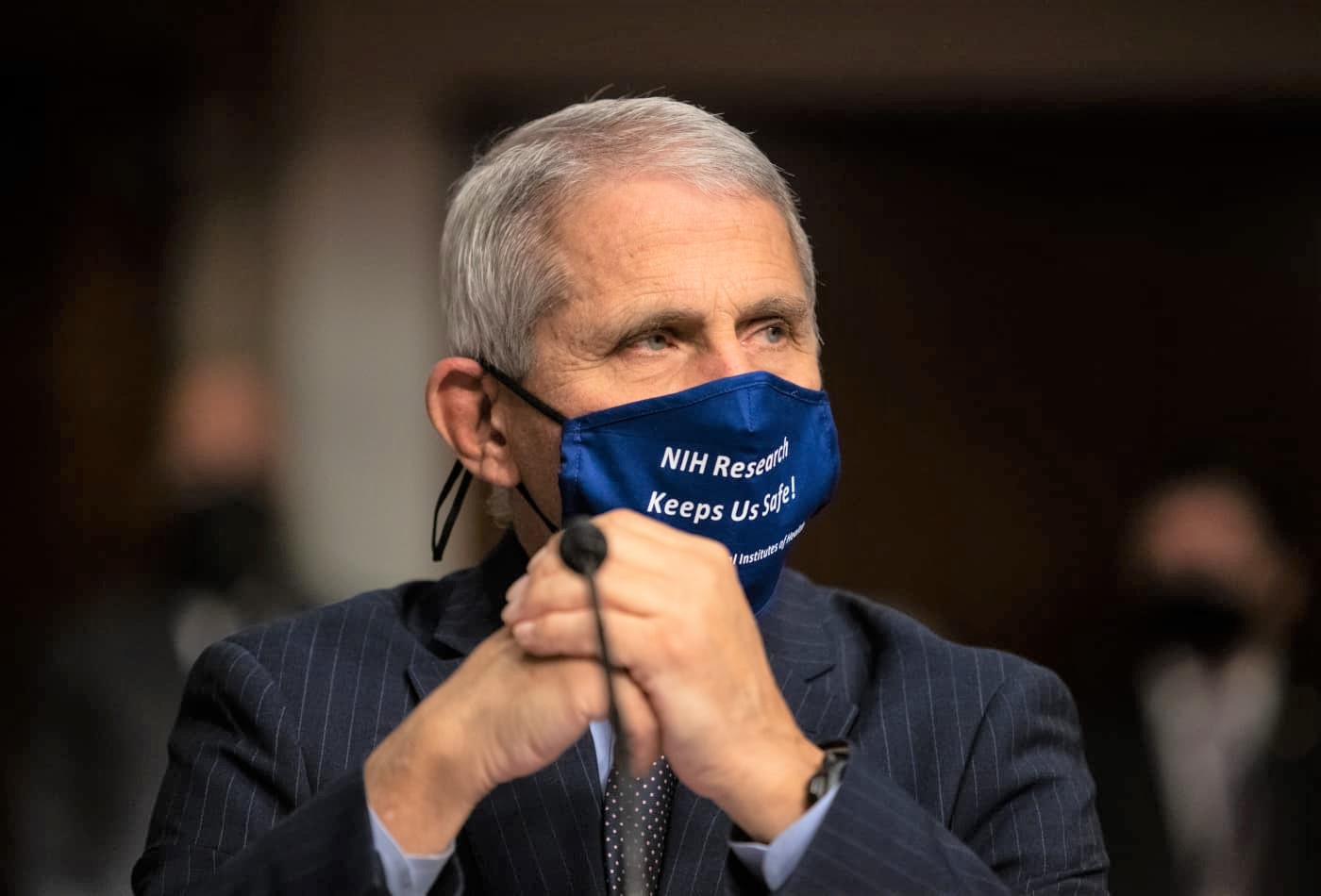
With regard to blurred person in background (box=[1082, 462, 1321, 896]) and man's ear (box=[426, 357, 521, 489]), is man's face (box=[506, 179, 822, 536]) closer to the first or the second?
man's ear (box=[426, 357, 521, 489])

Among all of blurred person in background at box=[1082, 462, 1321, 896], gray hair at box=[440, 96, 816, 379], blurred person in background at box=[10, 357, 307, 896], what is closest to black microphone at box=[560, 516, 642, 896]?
gray hair at box=[440, 96, 816, 379]

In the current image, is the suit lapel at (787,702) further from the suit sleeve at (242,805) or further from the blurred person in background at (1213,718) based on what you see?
the blurred person in background at (1213,718)

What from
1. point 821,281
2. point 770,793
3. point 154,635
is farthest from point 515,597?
point 821,281

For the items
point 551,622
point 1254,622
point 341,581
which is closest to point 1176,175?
point 1254,622

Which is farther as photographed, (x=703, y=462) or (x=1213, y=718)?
(x=1213, y=718)

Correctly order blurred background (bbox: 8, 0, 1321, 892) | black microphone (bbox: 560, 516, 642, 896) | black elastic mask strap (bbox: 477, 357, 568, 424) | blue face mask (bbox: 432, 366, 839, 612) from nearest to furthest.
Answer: black microphone (bbox: 560, 516, 642, 896), blue face mask (bbox: 432, 366, 839, 612), black elastic mask strap (bbox: 477, 357, 568, 424), blurred background (bbox: 8, 0, 1321, 892)

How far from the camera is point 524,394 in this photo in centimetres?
210

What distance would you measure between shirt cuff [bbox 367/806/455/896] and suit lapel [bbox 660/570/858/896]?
1.19ft

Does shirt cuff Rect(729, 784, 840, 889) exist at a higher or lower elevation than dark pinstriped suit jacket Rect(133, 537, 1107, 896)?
higher

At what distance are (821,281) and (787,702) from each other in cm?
336

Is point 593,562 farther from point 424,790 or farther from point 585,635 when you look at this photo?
point 424,790

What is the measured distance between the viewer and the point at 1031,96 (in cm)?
546

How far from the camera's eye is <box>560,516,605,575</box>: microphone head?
5.31 feet

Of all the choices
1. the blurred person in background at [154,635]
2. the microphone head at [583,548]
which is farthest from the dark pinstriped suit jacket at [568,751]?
the blurred person in background at [154,635]
